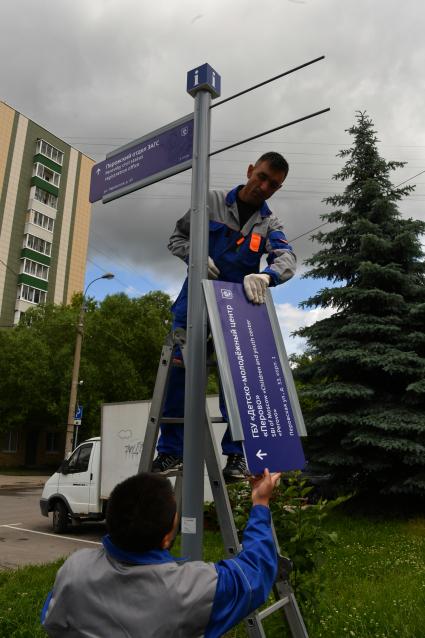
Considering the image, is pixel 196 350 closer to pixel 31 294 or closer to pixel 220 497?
pixel 220 497

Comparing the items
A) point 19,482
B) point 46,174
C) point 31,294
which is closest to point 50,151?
point 46,174

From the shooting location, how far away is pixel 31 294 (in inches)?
1681

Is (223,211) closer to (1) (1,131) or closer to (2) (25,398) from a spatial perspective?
(2) (25,398)

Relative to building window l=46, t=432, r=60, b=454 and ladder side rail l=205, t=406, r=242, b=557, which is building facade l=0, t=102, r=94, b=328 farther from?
ladder side rail l=205, t=406, r=242, b=557

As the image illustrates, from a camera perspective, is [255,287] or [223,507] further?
[255,287]

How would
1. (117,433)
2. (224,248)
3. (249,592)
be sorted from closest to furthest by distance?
1. (249,592)
2. (224,248)
3. (117,433)

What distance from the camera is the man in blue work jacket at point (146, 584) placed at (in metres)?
1.57

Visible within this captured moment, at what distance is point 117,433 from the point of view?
434 inches

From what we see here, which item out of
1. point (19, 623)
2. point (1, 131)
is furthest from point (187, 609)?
point (1, 131)

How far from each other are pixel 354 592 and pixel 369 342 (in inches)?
260

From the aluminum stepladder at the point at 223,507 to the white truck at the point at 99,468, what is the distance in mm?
7803

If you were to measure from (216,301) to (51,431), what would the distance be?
124ft

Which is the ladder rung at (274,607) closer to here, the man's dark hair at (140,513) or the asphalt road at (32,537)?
the man's dark hair at (140,513)

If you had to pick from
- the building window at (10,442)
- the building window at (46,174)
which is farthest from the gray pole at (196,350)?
the building window at (46,174)
